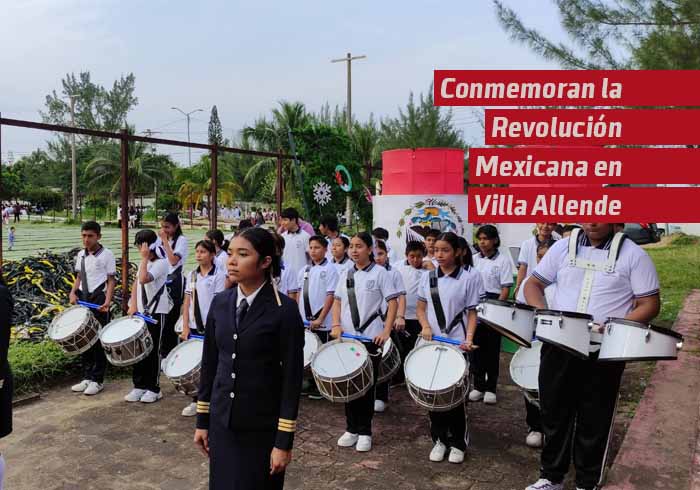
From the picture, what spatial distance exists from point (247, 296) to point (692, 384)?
15.4 ft

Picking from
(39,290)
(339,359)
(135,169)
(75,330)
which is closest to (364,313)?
(339,359)

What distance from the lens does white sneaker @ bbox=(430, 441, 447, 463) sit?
14.2ft

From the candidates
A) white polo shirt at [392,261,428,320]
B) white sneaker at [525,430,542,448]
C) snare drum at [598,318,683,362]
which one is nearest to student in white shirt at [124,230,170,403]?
white polo shirt at [392,261,428,320]

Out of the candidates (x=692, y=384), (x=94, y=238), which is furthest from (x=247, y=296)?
(x=692, y=384)

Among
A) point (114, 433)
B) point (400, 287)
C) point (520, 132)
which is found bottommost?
point (114, 433)

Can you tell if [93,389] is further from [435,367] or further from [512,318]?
[512,318]

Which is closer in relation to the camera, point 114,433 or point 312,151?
point 114,433

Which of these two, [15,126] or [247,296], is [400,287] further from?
[15,126]

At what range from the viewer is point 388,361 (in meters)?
5.04

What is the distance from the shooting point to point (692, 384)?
553 cm

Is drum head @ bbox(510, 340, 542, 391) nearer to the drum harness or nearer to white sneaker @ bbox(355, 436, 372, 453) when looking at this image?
the drum harness

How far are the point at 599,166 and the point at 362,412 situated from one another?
8.06 feet

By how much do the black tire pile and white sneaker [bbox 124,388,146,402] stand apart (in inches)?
67.2

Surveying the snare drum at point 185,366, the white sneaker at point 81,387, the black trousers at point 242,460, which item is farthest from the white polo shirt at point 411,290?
the black trousers at point 242,460
